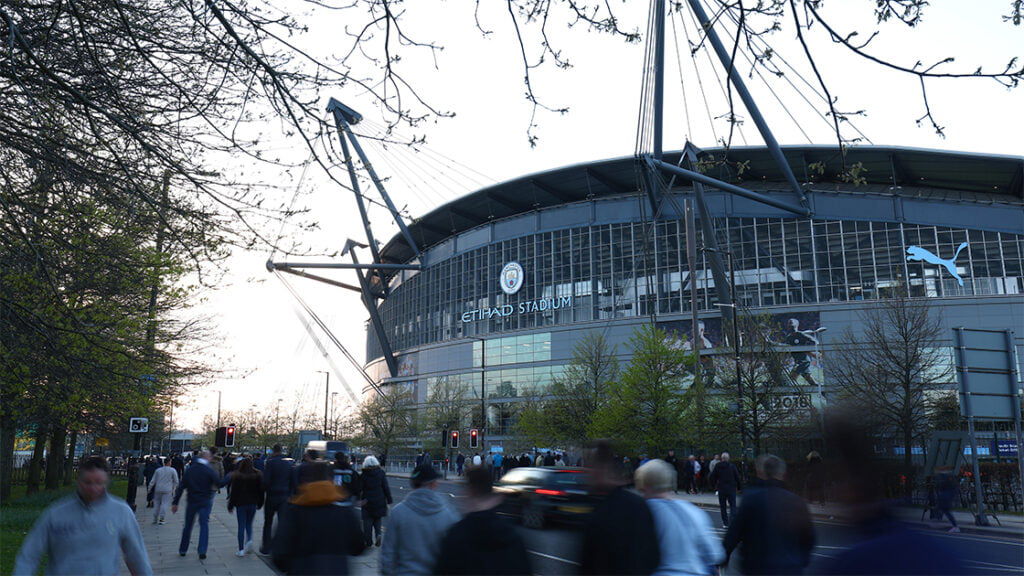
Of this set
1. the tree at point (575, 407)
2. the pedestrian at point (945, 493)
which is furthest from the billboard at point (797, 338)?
the pedestrian at point (945, 493)

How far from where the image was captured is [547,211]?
2901 inches

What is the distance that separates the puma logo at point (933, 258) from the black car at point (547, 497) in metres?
51.2

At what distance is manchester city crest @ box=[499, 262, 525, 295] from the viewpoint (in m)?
74.9

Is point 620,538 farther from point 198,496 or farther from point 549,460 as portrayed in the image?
point 549,460

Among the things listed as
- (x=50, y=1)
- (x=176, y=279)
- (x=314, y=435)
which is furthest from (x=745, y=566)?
(x=314, y=435)

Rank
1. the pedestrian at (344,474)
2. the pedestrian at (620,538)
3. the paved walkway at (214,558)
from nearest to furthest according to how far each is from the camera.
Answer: the pedestrian at (620,538) → the paved walkway at (214,558) → the pedestrian at (344,474)

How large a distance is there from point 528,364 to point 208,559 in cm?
6027

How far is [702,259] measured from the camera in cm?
6431

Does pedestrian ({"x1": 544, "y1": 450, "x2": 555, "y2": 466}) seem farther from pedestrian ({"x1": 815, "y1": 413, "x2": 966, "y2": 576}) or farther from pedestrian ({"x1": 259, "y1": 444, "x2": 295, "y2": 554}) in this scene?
pedestrian ({"x1": 815, "y1": 413, "x2": 966, "y2": 576})

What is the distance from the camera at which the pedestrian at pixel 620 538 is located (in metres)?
4.57

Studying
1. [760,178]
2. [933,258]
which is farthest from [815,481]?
[933,258]

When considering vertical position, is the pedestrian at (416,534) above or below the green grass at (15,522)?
above

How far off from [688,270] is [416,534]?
6194cm

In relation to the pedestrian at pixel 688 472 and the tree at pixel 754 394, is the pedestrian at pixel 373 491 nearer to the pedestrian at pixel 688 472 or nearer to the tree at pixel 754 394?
the tree at pixel 754 394
